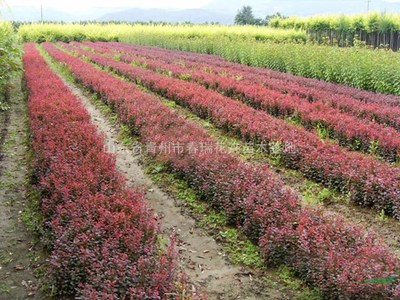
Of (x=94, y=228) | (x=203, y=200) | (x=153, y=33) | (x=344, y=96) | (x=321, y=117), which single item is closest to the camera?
(x=94, y=228)

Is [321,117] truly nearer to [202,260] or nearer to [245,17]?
[202,260]

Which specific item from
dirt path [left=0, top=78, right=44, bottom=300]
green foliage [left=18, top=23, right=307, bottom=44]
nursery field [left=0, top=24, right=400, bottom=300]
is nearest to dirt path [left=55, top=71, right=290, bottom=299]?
nursery field [left=0, top=24, right=400, bottom=300]

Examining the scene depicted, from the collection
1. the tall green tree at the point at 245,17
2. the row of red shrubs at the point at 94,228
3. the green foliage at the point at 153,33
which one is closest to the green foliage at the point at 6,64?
the row of red shrubs at the point at 94,228

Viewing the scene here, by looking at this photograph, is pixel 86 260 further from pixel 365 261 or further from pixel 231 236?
pixel 365 261

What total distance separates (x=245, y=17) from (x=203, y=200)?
6496cm

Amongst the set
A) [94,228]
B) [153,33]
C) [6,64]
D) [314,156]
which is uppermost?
[153,33]

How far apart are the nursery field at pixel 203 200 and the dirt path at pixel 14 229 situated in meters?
0.02

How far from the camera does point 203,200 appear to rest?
625 centimetres

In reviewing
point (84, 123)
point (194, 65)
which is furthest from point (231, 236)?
point (194, 65)

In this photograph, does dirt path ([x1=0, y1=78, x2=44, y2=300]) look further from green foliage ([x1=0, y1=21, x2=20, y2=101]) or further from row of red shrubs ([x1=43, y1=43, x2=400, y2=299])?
row of red shrubs ([x1=43, y1=43, x2=400, y2=299])

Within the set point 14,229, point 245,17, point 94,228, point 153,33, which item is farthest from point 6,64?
point 245,17

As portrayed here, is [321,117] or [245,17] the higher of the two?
[245,17]

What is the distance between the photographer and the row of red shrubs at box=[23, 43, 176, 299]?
140 inches

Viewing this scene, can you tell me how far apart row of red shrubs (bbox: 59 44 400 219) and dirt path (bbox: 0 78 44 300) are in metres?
4.03
